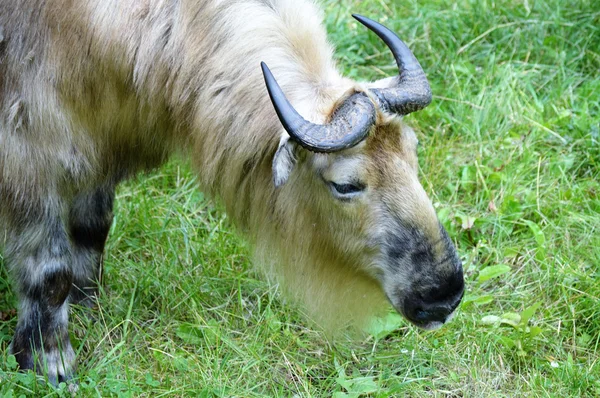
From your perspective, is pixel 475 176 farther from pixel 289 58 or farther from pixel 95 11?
pixel 95 11

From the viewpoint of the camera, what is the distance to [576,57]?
722 cm

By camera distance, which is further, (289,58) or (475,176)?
(475,176)

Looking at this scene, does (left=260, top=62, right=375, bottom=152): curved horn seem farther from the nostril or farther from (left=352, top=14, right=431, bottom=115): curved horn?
the nostril

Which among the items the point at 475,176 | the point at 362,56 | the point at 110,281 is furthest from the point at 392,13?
the point at 110,281

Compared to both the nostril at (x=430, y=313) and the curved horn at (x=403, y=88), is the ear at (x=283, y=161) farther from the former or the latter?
the nostril at (x=430, y=313)

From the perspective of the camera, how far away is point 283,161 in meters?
4.18

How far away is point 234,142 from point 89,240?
4.75 ft

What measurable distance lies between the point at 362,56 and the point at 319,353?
302cm

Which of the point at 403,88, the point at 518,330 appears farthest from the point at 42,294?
the point at 518,330

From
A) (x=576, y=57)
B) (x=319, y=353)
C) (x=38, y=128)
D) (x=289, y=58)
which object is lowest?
(x=319, y=353)

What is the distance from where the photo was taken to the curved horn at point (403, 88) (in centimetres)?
433

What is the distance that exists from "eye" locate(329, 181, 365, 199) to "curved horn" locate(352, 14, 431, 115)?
0.36 metres

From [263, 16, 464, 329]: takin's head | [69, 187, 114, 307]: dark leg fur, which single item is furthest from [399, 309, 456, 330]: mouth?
[69, 187, 114, 307]: dark leg fur

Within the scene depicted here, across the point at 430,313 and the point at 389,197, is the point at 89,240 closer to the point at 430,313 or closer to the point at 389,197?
the point at 389,197
